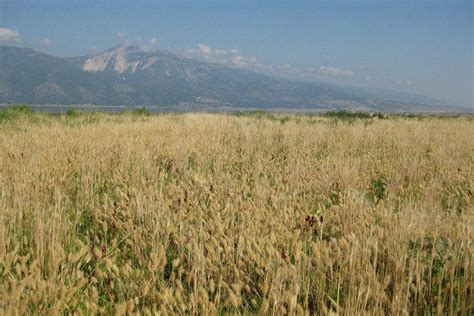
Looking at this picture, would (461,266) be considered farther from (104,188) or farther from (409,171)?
(104,188)

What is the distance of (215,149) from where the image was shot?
7871 mm

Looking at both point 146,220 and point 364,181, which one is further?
point 364,181

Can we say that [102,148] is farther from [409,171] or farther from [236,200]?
[409,171]

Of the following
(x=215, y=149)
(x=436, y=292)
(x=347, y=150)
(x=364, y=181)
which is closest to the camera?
(x=436, y=292)

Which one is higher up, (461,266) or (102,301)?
(461,266)

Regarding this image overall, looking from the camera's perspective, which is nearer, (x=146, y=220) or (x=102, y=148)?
(x=146, y=220)

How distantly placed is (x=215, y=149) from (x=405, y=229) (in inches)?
214

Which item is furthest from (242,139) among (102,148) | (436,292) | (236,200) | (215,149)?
(436,292)

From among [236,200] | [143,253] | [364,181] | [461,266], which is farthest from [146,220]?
[364,181]

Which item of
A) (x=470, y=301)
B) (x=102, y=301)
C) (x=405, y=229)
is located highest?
(x=405, y=229)

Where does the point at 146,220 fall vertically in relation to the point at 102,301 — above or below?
above

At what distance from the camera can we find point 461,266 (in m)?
2.42

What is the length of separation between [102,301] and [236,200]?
4.78 ft

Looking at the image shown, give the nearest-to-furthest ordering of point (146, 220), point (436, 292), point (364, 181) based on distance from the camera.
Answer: point (436, 292), point (146, 220), point (364, 181)
